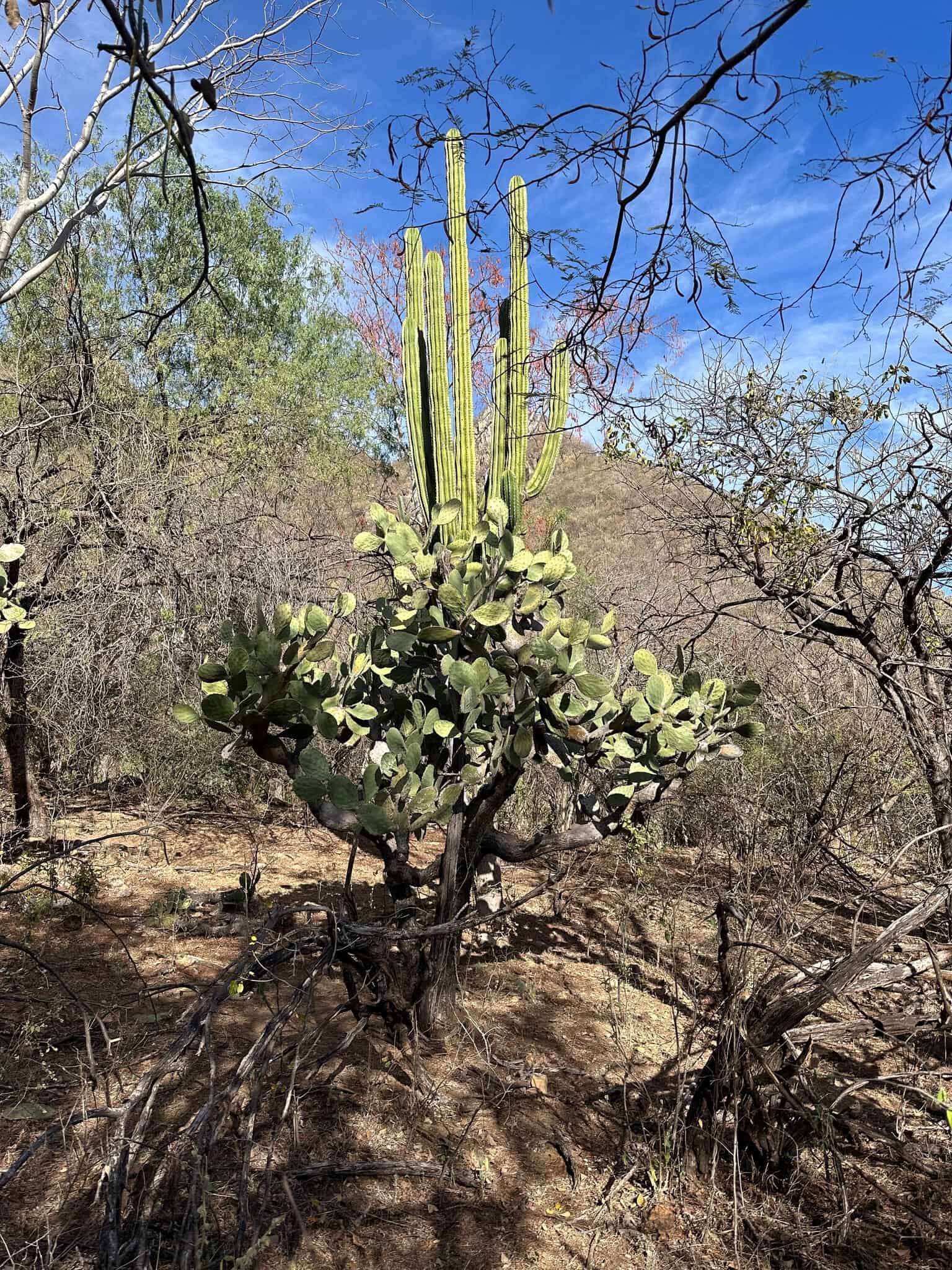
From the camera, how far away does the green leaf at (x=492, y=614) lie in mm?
2838

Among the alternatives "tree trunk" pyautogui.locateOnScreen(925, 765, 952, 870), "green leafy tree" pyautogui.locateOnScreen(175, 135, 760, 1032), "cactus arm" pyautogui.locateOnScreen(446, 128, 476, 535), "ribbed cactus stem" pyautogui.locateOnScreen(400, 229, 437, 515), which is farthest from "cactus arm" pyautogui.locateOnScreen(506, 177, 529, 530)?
"tree trunk" pyautogui.locateOnScreen(925, 765, 952, 870)

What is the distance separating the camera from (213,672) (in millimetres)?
2646

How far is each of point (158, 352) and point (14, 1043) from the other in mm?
7923

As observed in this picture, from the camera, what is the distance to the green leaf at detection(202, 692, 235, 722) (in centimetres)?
254

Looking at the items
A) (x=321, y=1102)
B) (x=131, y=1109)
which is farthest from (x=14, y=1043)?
(x=131, y=1109)

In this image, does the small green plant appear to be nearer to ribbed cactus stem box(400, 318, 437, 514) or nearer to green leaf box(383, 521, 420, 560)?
green leaf box(383, 521, 420, 560)

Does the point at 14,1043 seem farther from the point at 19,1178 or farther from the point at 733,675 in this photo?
Answer: the point at 733,675

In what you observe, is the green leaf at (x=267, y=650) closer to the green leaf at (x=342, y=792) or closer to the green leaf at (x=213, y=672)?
the green leaf at (x=213, y=672)

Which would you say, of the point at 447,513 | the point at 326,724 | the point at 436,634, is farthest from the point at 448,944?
the point at 447,513

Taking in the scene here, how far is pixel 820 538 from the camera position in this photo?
393cm

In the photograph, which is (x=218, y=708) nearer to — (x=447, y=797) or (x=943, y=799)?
(x=447, y=797)

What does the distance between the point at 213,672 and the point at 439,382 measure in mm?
4118

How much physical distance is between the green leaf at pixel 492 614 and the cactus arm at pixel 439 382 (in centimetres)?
294

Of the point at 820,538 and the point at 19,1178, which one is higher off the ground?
the point at 820,538
